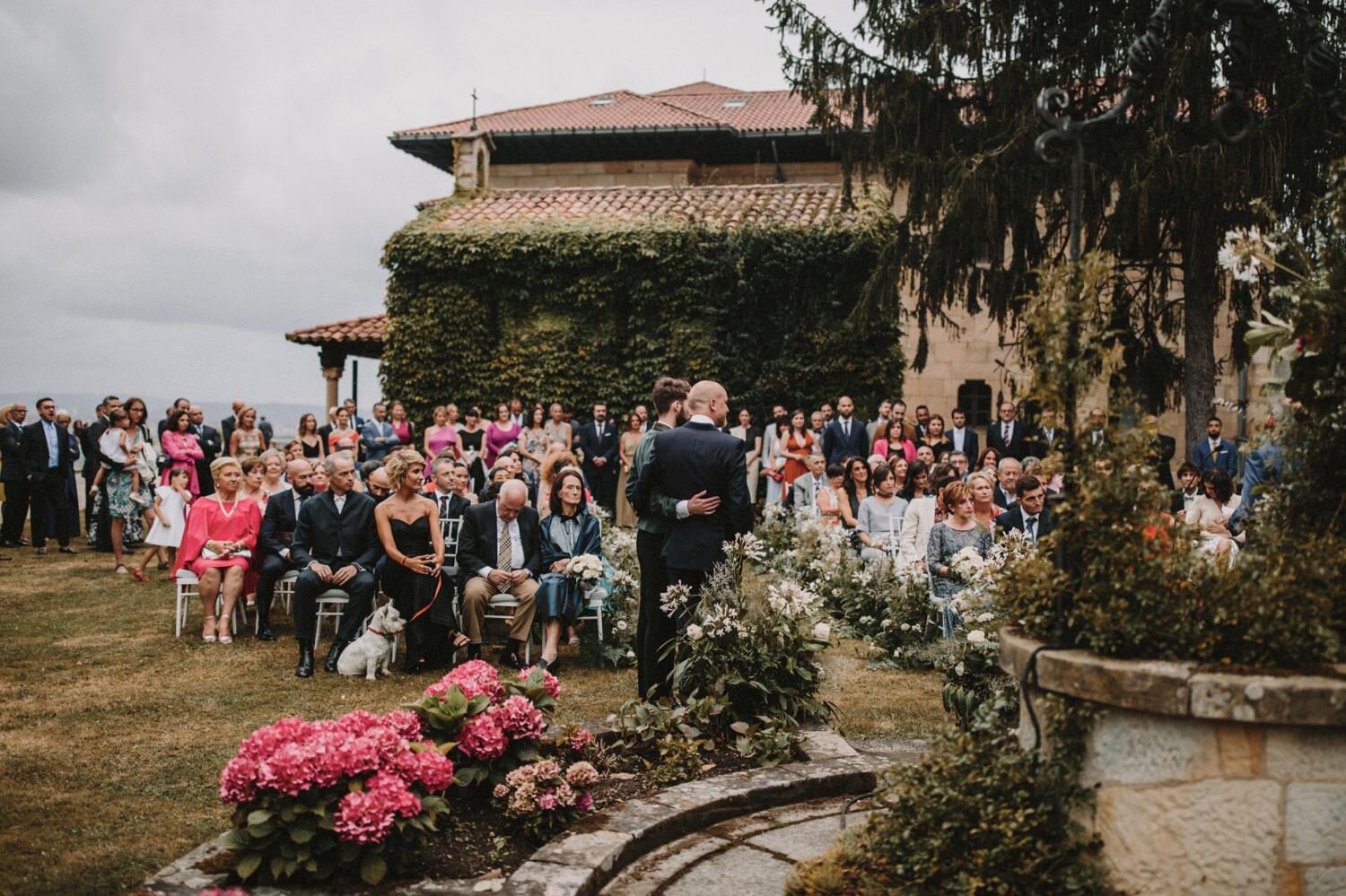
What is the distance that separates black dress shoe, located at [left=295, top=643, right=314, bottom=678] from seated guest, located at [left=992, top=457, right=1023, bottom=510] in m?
6.03

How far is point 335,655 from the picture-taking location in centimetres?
818

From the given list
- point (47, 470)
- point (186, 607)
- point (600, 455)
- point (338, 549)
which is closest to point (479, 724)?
point (338, 549)

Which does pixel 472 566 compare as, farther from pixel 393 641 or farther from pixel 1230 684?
pixel 1230 684

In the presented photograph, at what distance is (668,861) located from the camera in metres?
4.34

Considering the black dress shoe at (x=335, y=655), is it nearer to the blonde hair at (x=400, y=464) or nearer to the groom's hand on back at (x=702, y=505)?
the blonde hair at (x=400, y=464)

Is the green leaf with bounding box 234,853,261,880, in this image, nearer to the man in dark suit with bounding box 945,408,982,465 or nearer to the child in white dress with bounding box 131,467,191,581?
the child in white dress with bounding box 131,467,191,581

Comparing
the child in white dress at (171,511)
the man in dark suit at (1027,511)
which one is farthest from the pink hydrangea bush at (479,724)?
the child in white dress at (171,511)

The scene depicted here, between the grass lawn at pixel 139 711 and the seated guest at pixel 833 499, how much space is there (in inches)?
115

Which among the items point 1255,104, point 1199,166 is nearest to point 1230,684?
point 1199,166

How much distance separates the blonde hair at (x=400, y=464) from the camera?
841cm

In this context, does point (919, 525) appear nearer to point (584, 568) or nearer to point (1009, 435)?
point (584, 568)

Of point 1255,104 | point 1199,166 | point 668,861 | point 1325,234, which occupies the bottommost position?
point 668,861

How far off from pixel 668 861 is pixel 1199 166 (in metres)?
11.4

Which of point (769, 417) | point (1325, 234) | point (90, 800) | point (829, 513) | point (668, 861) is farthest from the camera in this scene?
point (769, 417)
